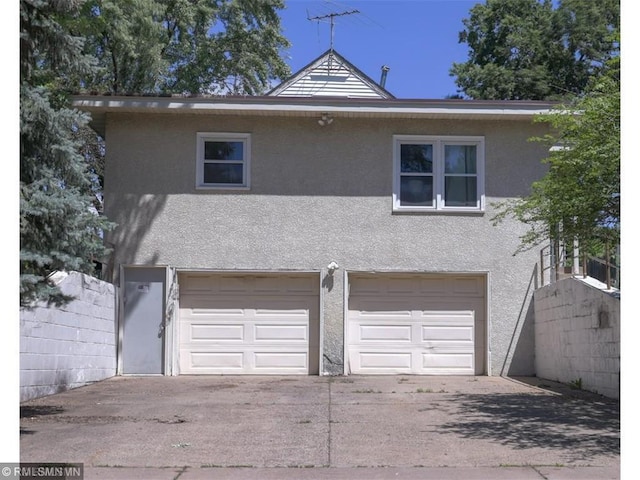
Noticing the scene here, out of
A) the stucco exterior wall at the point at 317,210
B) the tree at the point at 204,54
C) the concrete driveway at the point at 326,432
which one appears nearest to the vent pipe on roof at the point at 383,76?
the tree at the point at 204,54

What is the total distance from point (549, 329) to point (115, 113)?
9704mm

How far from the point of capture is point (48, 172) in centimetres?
903

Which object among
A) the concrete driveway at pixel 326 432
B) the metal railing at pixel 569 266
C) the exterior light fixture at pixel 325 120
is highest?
the exterior light fixture at pixel 325 120

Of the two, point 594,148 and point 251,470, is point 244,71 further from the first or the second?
point 251,470

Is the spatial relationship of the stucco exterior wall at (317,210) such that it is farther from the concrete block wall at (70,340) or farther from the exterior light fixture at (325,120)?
the concrete block wall at (70,340)

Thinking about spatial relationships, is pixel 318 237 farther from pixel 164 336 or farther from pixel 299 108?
pixel 164 336

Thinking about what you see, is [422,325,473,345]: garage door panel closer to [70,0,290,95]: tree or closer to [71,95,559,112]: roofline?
[71,95,559,112]: roofline

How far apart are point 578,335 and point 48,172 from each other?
9.30 meters

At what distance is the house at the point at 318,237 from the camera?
55.2 ft

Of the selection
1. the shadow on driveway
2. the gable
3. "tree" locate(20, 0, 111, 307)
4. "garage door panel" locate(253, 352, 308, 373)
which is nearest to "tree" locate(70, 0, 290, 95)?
the gable

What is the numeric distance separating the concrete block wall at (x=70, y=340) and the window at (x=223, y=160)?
3018mm

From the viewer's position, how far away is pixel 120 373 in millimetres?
16625

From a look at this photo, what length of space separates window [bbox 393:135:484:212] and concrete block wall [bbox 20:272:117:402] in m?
6.24

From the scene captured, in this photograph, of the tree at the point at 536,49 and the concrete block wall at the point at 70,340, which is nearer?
the concrete block wall at the point at 70,340
